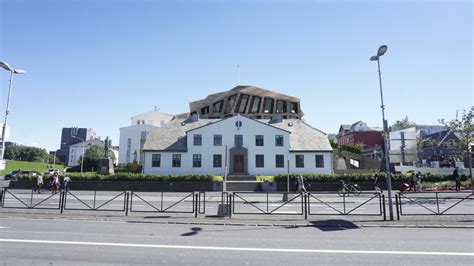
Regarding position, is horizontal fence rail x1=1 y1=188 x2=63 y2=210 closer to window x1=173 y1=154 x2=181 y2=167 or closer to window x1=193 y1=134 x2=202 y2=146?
window x1=173 y1=154 x2=181 y2=167

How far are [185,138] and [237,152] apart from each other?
308 inches

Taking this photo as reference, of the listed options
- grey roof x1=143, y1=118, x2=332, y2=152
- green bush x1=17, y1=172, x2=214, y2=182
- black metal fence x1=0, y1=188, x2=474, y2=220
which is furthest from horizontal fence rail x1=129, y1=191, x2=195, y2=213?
grey roof x1=143, y1=118, x2=332, y2=152

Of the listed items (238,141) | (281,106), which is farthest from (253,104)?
(238,141)

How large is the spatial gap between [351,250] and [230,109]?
192ft

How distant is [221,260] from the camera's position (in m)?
6.93

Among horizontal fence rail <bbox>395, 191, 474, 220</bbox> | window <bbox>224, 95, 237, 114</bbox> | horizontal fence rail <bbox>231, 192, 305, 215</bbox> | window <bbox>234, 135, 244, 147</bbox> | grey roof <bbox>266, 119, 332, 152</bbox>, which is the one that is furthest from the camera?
window <bbox>224, 95, 237, 114</bbox>

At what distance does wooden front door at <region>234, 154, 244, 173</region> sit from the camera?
129 ft

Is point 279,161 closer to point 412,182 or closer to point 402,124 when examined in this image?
point 412,182

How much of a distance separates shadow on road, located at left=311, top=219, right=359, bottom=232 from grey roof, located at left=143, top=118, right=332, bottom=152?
28.0 metres

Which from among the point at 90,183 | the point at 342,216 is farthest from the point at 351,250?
the point at 90,183

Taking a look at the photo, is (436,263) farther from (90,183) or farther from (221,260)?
(90,183)

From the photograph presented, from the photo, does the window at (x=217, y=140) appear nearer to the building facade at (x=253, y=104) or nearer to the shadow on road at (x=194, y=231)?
the building facade at (x=253, y=104)

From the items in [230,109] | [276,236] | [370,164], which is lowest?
[276,236]

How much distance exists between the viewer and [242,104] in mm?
65625
